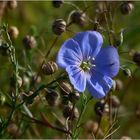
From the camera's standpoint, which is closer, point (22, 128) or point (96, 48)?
point (96, 48)

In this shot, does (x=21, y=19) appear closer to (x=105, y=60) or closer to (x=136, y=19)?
(x=136, y=19)

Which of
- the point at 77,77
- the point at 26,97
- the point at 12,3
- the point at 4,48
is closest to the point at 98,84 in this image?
the point at 77,77

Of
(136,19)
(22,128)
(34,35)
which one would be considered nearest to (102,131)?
(22,128)

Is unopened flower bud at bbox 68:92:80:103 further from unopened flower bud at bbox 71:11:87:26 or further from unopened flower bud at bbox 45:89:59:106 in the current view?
unopened flower bud at bbox 71:11:87:26

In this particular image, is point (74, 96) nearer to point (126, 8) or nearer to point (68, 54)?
point (68, 54)

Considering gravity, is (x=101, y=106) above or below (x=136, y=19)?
below

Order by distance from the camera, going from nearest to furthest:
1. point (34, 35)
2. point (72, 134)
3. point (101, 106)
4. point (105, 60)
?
point (72, 134), point (105, 60), point (101, 106), point (34, 35)

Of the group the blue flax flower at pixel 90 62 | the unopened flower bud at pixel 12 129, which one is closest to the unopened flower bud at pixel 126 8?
the blue flax flower at pixel 90 62
